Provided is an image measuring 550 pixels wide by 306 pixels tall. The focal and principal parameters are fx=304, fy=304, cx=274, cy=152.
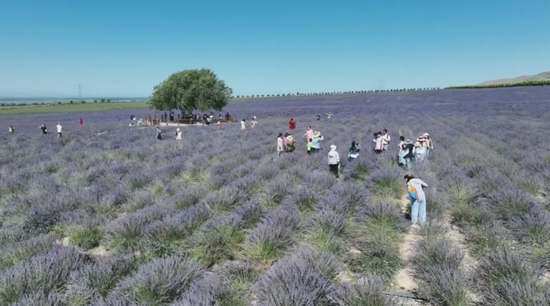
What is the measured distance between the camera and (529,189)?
6.72 m

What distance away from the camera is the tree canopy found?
3450 cm

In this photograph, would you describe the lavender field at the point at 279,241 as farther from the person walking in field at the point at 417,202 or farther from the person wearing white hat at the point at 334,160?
the person wearing white hat at the point at 334,160

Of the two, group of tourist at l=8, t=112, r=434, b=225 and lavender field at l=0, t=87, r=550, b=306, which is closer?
lavender field at l=0, t=87, r=550, b=306

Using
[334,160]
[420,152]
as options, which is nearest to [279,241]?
[334,160]

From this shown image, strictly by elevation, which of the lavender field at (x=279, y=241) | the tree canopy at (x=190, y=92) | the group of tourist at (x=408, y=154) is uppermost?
the tree canopy at (x=190, y=92)

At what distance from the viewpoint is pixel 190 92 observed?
112 feet

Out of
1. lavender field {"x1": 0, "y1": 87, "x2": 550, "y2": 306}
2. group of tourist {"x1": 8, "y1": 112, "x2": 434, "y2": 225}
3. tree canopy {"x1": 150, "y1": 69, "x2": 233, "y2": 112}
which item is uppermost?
tree canopy {"x1": 150, "y1": 69, "x2": 233, "y2": 112}

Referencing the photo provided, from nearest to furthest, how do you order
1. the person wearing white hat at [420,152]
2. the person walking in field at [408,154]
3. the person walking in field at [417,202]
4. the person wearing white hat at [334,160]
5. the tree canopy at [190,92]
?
the person walking in field at [417,202], the person wearing white hat at [334,160], the person walking in field at [408,154], the person wearing white hat at [420,152], the tree canopy at [190,92]

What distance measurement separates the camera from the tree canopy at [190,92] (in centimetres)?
3450

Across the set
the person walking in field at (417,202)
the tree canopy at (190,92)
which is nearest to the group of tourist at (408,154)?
the person walking in field at (417,202)

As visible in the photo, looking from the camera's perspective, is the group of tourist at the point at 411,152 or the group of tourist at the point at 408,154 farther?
the group of tourist at the point at 411,152

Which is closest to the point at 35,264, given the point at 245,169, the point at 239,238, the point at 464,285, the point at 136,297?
the point at 136,297

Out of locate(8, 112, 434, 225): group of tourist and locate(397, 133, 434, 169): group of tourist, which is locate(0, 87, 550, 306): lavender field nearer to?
locate(8, 112, 434, 225): group of tourist

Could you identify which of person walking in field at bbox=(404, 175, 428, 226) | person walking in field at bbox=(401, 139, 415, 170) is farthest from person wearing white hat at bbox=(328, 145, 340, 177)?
person walking in field at bbox=(404, 175, 428, 226)
